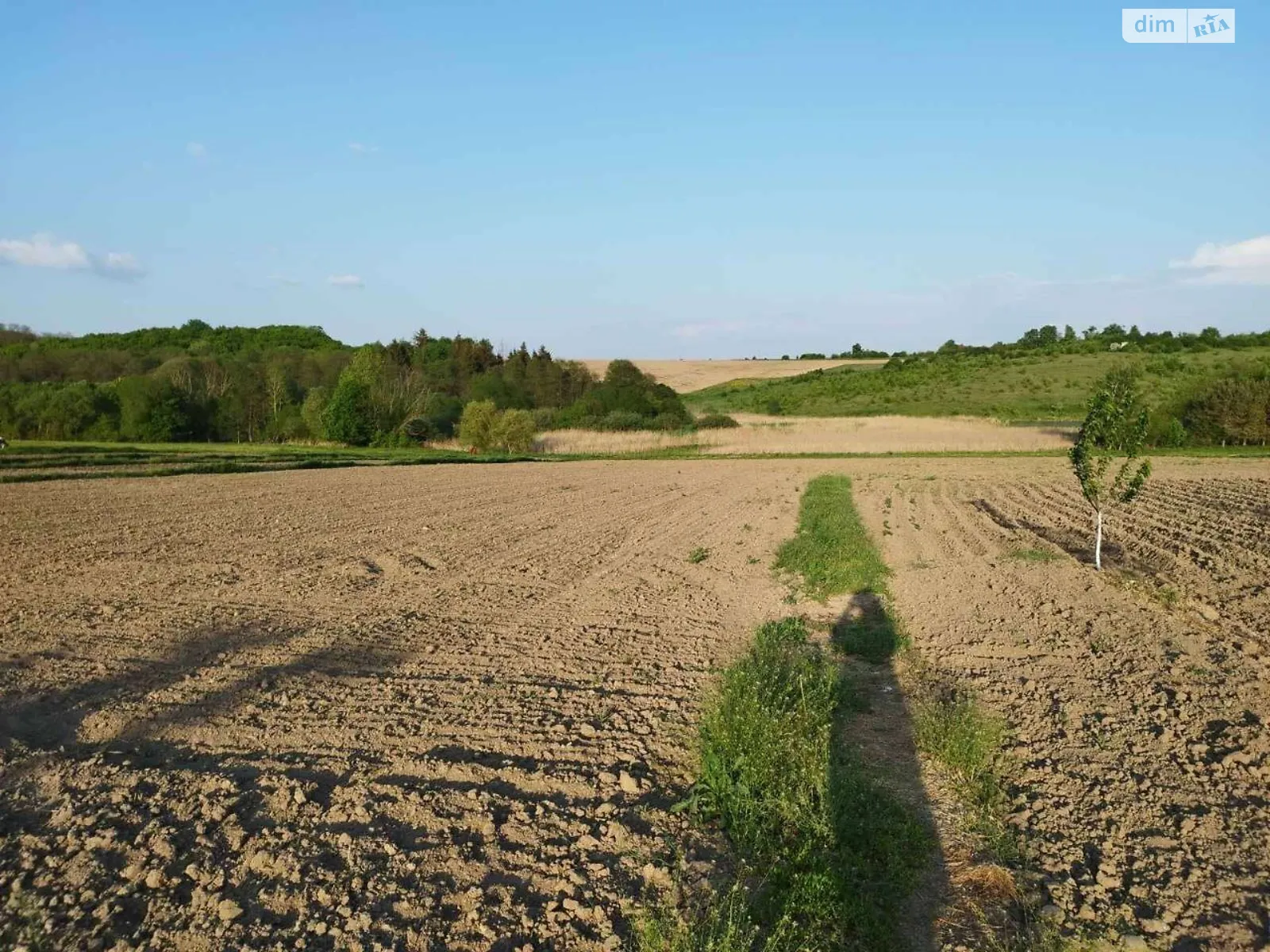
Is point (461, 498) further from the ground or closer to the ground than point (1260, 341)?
closer to the ground

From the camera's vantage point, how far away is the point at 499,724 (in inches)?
266

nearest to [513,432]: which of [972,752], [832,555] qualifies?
[832,555]

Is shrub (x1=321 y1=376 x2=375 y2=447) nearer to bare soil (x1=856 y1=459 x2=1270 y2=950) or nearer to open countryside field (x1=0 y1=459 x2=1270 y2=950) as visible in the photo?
open countryside field (x1=0 y1=459 x2=1270 y2=950)

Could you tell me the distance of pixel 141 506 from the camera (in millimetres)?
20734

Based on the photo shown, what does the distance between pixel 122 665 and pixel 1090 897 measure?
7.52 meters

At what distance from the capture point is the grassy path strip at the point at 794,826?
4.26 meters

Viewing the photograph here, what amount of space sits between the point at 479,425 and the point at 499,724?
50595 mm

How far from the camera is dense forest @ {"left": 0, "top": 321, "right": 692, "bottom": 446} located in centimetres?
6122

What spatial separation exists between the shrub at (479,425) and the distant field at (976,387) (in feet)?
75.2

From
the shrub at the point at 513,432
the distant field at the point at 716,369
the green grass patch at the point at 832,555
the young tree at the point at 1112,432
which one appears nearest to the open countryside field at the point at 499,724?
the green grass patch at the point at 832,555

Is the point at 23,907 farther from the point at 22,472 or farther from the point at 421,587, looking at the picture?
the point at 22,472

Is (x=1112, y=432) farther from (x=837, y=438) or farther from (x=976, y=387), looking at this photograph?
(x=976, y=387)

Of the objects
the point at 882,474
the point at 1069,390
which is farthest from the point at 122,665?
the point at 1069,390

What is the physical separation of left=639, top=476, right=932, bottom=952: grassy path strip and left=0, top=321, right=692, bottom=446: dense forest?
5474cm
